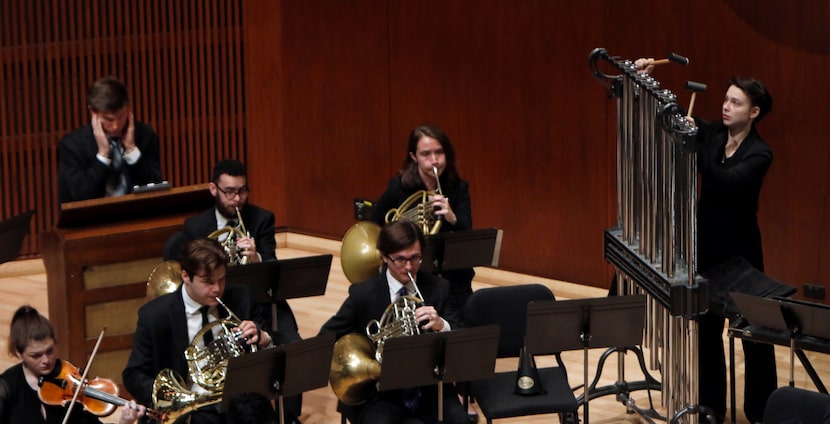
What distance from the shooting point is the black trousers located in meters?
6.17

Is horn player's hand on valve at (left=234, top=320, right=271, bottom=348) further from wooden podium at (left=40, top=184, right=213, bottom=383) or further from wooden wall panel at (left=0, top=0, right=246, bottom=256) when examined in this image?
wooden wall panel at (left=0, top=0, right=246, bottom=256)

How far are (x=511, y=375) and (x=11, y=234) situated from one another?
2492mm

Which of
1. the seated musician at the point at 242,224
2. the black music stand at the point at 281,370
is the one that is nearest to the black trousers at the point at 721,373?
the seated musician at the point at 242,224

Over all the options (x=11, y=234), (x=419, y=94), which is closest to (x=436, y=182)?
(x=11, y=234)

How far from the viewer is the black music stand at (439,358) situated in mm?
4980

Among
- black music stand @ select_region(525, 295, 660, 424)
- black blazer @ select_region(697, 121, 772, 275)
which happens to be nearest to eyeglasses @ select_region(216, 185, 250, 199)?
black music stand @ select_region(525, 295, 660, 424)

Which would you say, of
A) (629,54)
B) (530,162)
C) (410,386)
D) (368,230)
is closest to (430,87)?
(530,162)

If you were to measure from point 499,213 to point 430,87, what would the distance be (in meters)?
1.00

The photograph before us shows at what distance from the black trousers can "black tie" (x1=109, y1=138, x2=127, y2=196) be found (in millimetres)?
3031

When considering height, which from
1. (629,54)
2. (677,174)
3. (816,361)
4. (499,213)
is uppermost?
(629,54)

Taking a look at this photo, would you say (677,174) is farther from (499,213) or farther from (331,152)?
(331,152)

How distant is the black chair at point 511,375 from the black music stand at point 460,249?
32 centimetres

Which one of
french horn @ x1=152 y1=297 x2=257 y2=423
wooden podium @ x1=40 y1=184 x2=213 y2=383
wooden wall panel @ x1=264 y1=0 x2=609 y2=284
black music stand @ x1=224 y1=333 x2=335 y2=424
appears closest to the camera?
black music stand @ x1=224 y1=333 x2=335 y2=424

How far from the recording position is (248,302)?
218 inches
